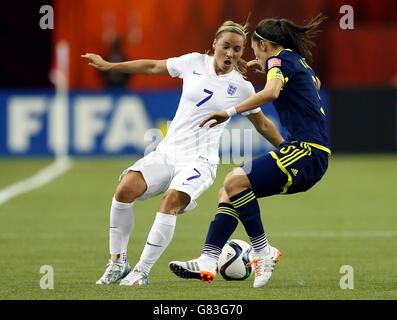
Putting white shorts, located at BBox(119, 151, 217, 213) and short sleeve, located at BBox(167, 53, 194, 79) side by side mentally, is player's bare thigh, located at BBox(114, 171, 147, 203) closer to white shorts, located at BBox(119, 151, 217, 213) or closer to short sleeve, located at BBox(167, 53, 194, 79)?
white shorts, located at BBox(119, 151, 217, 213)

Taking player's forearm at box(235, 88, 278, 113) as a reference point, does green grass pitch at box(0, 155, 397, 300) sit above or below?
below

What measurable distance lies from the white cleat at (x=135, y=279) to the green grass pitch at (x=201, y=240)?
0.14 metres

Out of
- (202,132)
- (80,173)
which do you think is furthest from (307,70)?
(80,173)

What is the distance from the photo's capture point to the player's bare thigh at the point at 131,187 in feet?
27.1

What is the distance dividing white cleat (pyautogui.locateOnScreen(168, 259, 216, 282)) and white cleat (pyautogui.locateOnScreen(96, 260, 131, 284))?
0.53 metres

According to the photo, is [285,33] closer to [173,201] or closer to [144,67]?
[144,67]

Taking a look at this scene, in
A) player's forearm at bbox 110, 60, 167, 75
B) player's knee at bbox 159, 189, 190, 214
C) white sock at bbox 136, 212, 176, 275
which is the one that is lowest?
white sock at bbox 136, 212, 176, 275

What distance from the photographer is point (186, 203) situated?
8242 millimetres

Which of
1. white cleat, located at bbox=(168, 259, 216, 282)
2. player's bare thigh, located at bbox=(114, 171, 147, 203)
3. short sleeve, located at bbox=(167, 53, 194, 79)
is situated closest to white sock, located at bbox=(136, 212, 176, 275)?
white cleat, located at bbox=(168, 259, 216, 282)

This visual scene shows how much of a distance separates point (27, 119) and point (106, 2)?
5389mm

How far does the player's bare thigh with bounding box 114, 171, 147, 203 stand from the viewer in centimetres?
827

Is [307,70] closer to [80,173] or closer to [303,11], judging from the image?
[80,173]
